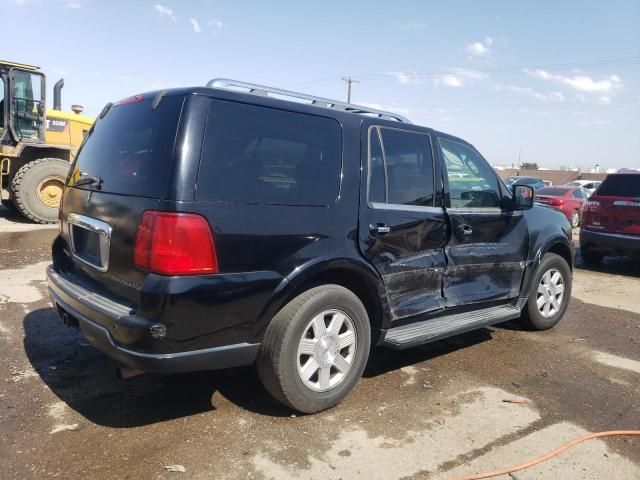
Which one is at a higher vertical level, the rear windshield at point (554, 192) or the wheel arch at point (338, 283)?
the rear windshield at point (554, 192)

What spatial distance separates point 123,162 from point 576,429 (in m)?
3.32

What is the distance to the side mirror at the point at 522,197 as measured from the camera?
4.93 meters

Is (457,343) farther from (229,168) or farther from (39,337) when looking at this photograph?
(39,337)

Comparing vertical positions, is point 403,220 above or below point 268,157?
below

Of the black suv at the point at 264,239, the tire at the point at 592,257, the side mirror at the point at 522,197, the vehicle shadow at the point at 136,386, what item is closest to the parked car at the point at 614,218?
the tire at the point at 592,257

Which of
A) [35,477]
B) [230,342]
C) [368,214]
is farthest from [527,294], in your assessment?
[35,477]

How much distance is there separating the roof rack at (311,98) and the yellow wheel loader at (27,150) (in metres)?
9.46

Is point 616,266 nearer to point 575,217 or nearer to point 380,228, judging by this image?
point 575,217

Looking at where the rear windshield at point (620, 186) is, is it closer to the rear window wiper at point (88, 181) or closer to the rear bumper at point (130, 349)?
the rear bumper at point (130, 349)

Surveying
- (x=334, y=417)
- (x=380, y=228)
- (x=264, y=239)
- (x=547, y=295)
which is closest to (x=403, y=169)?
(x=380, y=228)

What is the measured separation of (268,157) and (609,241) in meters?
7.96

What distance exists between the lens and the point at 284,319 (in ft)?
10.4

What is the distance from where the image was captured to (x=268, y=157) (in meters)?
3.20

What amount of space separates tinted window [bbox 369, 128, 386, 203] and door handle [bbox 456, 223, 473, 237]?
0.88m
